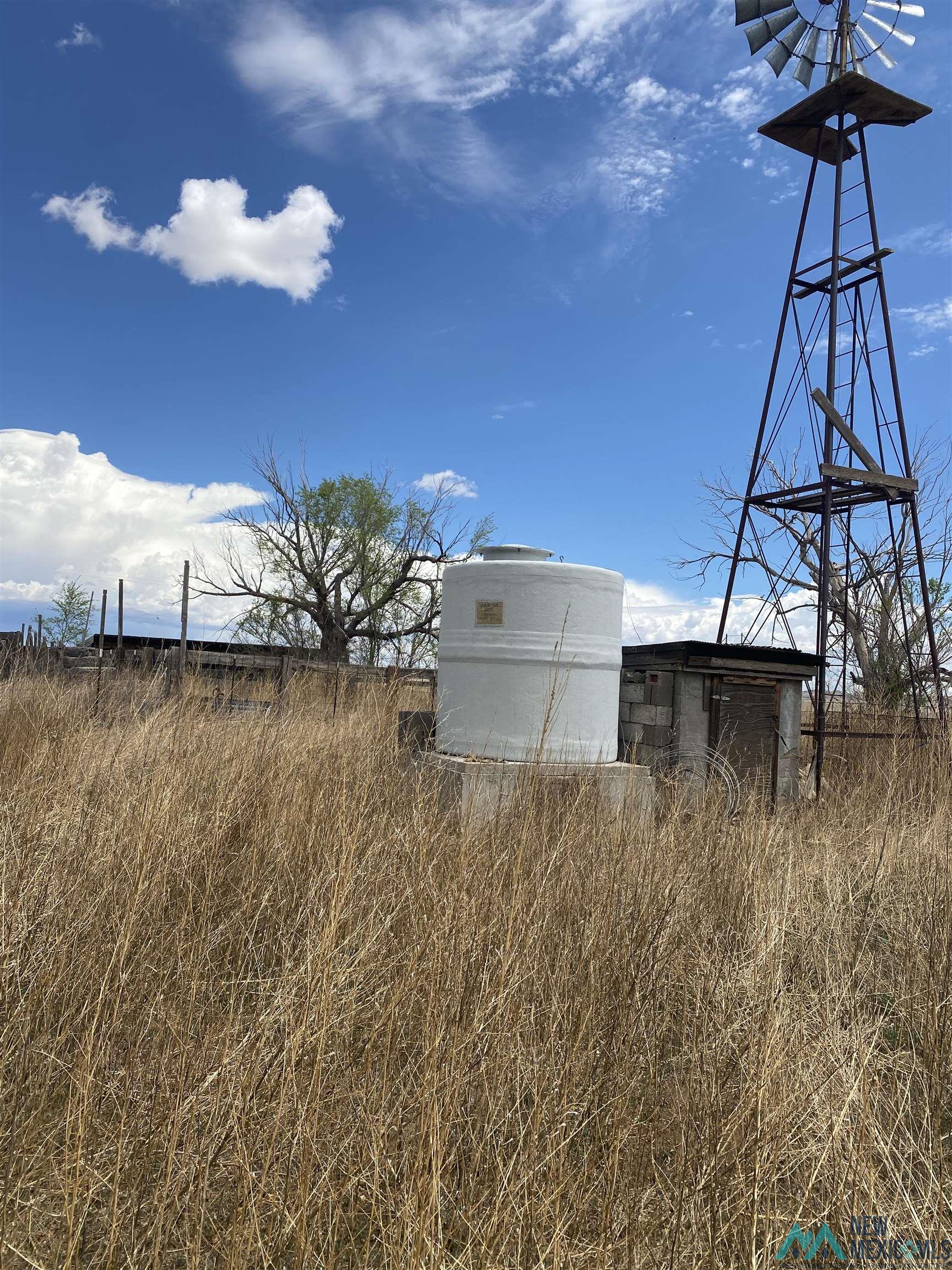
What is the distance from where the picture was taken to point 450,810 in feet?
17.7

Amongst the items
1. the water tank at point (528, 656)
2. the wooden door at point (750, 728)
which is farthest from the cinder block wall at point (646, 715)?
the water tank at point (528, 656)

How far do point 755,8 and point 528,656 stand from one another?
32.9 ft

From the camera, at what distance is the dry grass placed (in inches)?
81.7

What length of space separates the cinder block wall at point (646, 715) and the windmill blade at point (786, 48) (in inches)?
344

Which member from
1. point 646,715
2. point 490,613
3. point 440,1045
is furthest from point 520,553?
point 440,1045

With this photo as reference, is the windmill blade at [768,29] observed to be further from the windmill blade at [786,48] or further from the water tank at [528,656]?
the water tank at [528,656]

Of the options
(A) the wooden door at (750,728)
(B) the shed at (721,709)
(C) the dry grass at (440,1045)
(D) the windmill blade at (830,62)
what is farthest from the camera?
(D) the windmill blade at (830,62)

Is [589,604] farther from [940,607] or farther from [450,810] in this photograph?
[940,607]

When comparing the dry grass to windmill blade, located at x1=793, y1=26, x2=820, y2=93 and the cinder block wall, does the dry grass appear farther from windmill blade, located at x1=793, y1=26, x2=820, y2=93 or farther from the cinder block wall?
windmill blade, located at x1=793, y1=26, x2=820, y2=93

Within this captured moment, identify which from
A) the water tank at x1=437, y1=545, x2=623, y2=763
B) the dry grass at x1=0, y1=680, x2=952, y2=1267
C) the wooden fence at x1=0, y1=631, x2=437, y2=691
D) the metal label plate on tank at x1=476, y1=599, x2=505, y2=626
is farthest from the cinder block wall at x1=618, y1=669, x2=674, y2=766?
the wooden fence at x1=0, y1=631, x2=437, y2=691

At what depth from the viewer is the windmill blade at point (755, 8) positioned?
36.7 ft

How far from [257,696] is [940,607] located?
44.5 feet

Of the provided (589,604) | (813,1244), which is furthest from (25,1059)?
(589,604)

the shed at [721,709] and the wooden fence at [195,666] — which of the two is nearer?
the shed at [721,709]
